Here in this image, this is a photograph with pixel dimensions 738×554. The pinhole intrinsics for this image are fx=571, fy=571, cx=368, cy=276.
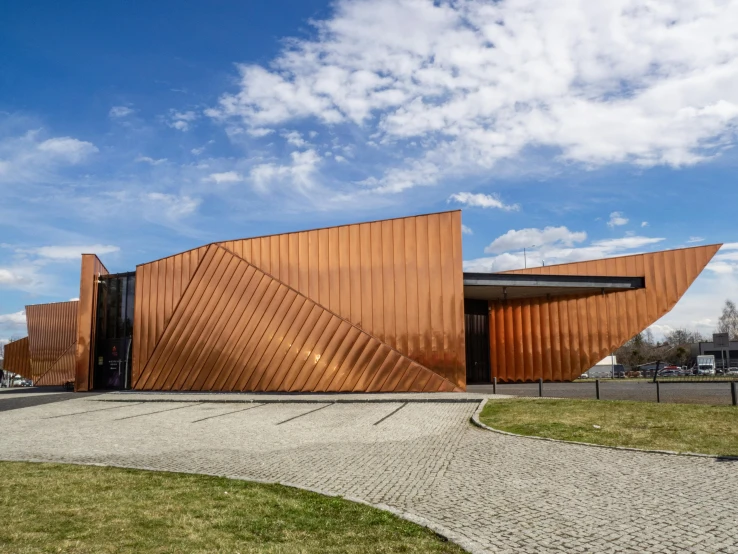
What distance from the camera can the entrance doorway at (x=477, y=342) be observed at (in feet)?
93.4

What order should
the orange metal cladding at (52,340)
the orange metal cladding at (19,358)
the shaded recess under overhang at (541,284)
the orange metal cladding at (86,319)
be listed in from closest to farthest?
the shaded recess under overhang at (541,284), the orange metal cladding at (86,319), the orange metal cladding at (52,340), the orange metal cladding at (19,358)

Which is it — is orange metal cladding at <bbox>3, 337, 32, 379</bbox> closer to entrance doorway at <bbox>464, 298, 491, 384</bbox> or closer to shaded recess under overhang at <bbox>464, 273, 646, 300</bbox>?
entrance doorway at <bbox>464, 298, 491, 384</bbox>

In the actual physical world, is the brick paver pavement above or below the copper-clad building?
below

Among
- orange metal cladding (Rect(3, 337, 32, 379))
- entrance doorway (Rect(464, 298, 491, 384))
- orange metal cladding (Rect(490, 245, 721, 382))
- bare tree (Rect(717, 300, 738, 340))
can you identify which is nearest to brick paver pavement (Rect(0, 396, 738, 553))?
orange metal cladding (Rect(490, 245, 721, 382))

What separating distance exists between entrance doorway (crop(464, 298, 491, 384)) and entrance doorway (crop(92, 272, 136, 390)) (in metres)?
16.1

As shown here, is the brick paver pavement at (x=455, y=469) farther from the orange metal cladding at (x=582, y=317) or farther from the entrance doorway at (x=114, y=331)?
the orange metal cladding at (x=582, y=317)

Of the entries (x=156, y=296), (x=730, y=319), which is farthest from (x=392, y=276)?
(x=730, y=319)

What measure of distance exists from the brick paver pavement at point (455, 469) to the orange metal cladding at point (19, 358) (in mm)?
31701

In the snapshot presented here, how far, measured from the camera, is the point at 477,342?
28688mm

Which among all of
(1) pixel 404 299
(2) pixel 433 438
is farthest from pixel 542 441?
(1) pixel 404 299

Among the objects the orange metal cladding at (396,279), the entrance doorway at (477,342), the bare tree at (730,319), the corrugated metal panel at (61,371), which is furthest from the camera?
the bare tree at (730,319)

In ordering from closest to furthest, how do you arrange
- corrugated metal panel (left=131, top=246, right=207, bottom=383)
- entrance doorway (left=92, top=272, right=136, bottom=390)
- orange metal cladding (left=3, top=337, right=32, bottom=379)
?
corrugated metal panel (left=131, top=246, right=207, bottom=383)
entrance doorway (left=92, top=272, right=136, bottom=390)
orange metal cladding (left=3, top=337, right=32, bottom=379)

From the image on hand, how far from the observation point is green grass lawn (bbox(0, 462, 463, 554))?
4.65 metres

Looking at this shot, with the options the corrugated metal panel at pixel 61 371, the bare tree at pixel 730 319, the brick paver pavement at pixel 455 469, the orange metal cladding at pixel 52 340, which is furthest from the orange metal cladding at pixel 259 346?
the bare tree at pixel 730 319
